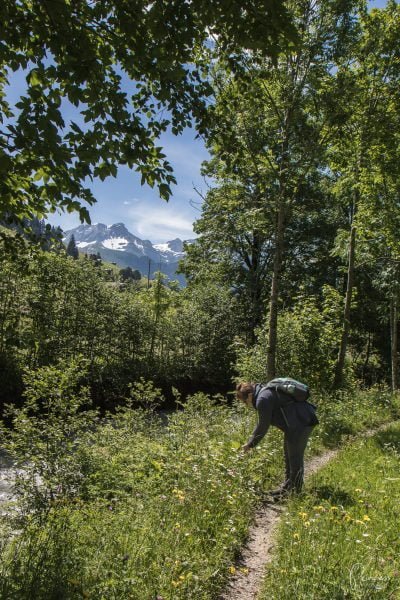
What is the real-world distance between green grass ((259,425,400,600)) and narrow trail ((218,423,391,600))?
0.19m

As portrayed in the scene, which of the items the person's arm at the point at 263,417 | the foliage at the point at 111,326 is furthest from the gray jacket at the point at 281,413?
the foliage at the point at 111,326

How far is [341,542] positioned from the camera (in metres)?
4.54

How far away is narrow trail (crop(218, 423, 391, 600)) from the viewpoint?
4139 millimetres

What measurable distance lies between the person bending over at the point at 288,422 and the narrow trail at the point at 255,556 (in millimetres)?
484

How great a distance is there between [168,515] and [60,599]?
6.15ft

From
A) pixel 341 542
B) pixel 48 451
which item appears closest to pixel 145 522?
pixel 341 542

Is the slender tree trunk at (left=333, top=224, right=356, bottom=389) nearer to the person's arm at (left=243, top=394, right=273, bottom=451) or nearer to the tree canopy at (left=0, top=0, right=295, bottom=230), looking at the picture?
the person's arm at (left=243, top=394, right=273, bottom=451)

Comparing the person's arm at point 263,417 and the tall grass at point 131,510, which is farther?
the person's arm at point 263,417

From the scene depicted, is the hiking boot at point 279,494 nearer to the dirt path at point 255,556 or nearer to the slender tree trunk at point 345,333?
the dirt path at point 255,556

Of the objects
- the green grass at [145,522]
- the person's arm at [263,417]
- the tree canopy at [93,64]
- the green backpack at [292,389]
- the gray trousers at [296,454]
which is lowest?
the green grass at [145,522]

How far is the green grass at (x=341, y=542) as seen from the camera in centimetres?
368

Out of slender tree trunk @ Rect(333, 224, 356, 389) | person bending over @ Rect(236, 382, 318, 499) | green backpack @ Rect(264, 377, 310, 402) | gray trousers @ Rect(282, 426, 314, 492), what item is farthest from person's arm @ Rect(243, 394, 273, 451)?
slender tree trunk @ Rect(333, 224, 356, 389)

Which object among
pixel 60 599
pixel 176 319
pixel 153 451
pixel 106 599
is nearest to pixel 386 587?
pixel 106 599

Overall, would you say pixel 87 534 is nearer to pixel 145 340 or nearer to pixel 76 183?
pixel 76 183
